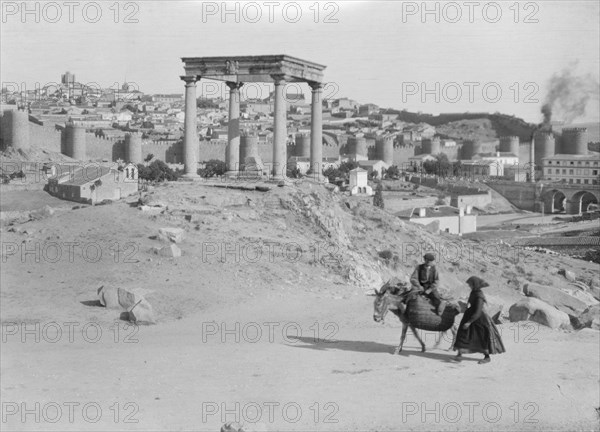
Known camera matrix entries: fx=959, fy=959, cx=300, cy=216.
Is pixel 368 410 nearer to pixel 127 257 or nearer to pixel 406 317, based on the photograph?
pixel 406 317

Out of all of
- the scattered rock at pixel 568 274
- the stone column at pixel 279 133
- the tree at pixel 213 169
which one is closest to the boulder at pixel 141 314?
the stone column at pixel 279 133

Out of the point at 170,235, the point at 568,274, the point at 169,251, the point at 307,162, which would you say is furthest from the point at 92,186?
the point at 307,162

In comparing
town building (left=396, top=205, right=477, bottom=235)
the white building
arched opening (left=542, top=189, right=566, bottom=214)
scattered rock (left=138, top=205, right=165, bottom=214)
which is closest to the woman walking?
scattered rock (left=138, top=205, right=165, bottom=214)

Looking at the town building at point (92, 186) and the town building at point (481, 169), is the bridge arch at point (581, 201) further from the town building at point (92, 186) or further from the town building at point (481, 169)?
the town building at point (92, 186)

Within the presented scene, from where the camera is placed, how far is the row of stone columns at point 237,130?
1772 cm

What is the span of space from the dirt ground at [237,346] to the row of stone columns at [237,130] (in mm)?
2533

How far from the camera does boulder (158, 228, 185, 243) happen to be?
13344 mm

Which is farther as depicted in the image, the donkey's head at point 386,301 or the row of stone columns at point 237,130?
the row of stone columns at point 237,130

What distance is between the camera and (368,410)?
24.6ft

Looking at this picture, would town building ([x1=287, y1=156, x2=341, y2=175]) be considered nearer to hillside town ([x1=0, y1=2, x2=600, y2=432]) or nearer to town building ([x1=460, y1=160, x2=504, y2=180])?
town building ([x1=460, y1=160, x2=504, y2=180])

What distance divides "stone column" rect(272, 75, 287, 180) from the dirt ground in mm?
1966

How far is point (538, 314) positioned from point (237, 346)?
12.0 ft

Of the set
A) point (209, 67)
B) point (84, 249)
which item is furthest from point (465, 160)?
point (84, 249)

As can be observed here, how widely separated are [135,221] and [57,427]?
723 centimetres
